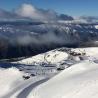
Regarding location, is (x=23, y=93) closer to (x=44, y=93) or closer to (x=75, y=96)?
(x=44, y=93)

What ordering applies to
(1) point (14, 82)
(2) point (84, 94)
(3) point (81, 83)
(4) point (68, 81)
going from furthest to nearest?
(1) point (14, 82), (4) point (68, 81), (3) point (81, 83), (2) point (84, 94)

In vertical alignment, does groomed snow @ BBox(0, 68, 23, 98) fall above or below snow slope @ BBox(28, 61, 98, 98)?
below

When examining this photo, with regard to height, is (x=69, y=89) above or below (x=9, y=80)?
above

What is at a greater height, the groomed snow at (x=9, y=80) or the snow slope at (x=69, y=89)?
the snow slope at (x=69, y=89)

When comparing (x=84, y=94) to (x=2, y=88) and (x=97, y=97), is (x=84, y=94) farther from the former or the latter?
(x=2, y=88)

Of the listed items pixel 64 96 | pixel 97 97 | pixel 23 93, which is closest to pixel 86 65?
pixel 23 93

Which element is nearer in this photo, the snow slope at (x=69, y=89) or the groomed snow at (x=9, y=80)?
the snow slope at (x=69, y=89)

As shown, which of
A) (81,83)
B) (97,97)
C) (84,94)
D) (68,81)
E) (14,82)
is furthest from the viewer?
(14,82)

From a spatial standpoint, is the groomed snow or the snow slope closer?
the snow slope

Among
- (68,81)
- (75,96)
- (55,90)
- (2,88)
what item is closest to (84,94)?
(75,96)

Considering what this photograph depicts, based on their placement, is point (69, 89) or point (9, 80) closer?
point (69, 89)

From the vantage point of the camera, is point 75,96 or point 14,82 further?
point 14,82
